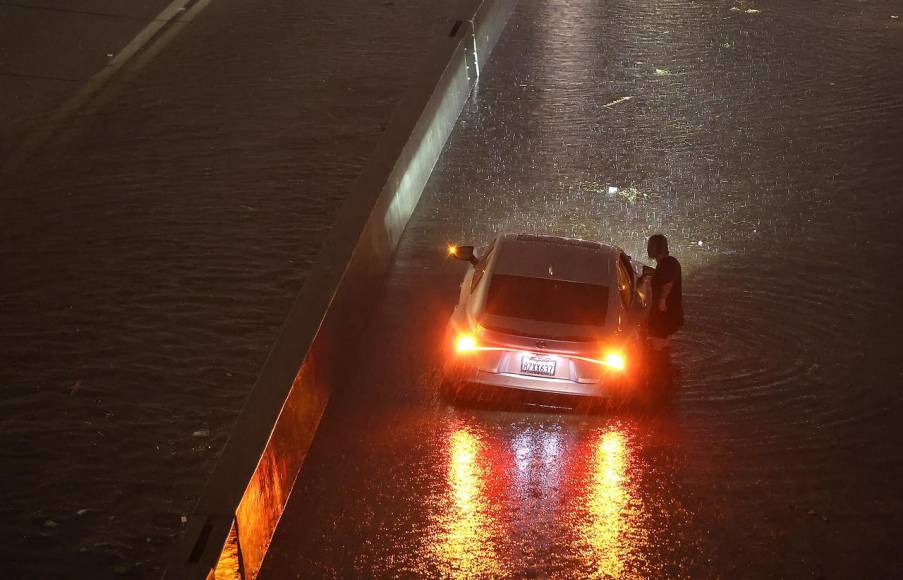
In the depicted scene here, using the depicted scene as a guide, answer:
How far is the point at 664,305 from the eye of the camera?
12227 mm

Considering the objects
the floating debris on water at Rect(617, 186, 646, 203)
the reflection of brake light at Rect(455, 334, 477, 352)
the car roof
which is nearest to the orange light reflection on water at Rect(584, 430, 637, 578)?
the reflection of brake light at Rect(455, 334, 477, 352)

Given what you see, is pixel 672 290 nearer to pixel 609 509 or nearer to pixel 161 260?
pixel 609 509

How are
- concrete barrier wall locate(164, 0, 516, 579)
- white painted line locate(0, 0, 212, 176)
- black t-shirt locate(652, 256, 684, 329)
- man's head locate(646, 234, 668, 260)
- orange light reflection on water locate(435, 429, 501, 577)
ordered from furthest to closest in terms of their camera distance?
1. white painted line locate(0, 0, 212, 176)
2. man's head locate(646, 234, 668, 260)
3. black t-shirt locate(652, 256, 684, 329)
4. orange light reflection on water locate(435, 429, 501, 577)
5. concrete barrier wall locate(164, 0, 516, 579)

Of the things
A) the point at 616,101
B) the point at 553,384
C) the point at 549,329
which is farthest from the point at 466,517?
the point at 616,101

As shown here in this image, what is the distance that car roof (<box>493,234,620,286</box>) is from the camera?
11625 mm

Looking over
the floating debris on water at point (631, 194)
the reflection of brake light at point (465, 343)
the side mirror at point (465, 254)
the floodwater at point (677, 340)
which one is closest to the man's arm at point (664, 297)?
the floodwater at point (677, 340)

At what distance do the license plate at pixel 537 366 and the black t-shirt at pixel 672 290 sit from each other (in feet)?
5.74

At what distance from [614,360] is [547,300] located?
32.7 inches

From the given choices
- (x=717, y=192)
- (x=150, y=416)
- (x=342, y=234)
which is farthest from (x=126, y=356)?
(x=717, y=192)

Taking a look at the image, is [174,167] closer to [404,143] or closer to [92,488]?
[404,143]

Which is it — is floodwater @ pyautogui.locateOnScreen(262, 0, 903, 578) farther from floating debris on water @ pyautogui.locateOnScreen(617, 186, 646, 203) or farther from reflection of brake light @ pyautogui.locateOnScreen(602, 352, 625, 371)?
reflection of brake light @ pyautogui.locateOnScreen(602, 352, 625, 371)

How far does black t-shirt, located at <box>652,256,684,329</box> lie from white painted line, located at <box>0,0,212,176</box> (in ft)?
25.1

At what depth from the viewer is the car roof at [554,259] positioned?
1162 centimetres

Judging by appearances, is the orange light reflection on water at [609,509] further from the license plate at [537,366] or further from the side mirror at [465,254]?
the side mirror at [465,254]
